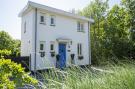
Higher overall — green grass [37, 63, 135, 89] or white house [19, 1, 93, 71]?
white house [19, 1, 93, 71]

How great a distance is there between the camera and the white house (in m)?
18.3

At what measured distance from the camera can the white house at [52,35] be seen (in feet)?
60.2

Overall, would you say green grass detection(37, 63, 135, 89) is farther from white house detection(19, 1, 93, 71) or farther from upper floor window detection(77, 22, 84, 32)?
upper floor window detection(77, 22, 84, 32)

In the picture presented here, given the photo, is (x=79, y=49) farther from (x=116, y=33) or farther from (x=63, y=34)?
(x=116, y=33)

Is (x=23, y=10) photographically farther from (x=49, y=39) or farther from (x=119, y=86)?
(x=119, y=86)

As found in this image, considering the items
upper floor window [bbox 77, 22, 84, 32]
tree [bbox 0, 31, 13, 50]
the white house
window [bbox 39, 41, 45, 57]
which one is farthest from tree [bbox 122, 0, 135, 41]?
tree [bbox 0, 31, 13, 50]

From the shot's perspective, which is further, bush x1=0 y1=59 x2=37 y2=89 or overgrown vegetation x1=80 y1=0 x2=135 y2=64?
overgrown vegetation x1=80 y1=0 x2=135 y2=64

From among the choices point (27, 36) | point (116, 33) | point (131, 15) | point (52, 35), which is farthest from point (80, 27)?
point (116, 33)

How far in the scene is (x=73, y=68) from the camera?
4828 millimetres

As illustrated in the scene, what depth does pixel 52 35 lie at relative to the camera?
19.8 m

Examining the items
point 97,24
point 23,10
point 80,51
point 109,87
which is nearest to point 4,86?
point 109,87

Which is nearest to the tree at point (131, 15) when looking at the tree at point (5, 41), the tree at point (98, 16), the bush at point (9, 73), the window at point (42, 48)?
the tree at point (98, 16)

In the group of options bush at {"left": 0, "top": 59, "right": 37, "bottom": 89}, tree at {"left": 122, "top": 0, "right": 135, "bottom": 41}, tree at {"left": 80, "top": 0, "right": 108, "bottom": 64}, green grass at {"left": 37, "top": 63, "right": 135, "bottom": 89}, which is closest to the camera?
bush at {"left": 0, "top": 59, "right": 37, "bottom": 89}

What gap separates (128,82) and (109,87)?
0.47 meters
